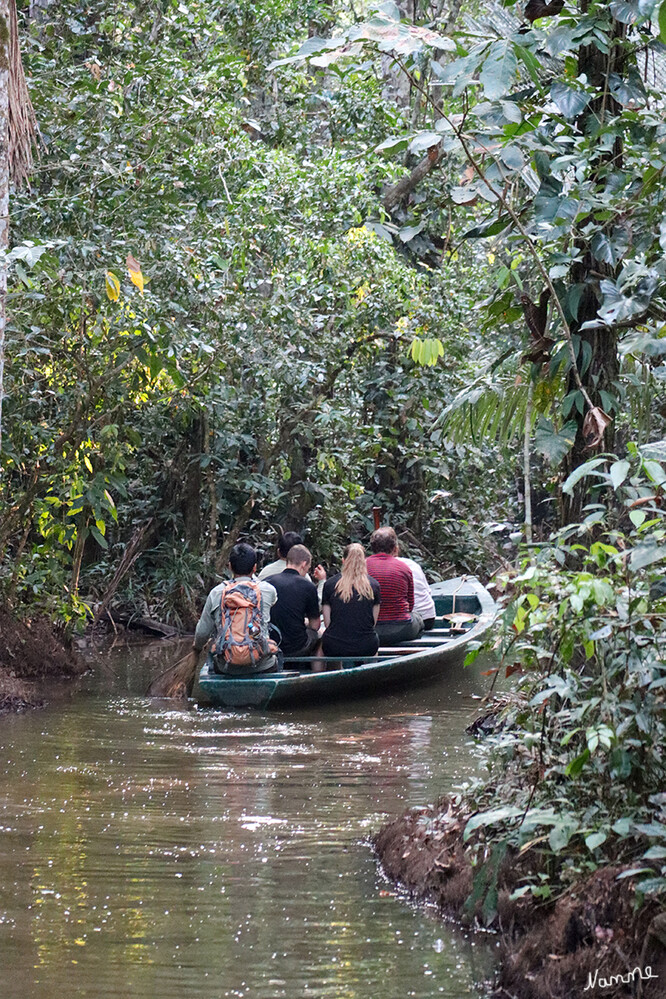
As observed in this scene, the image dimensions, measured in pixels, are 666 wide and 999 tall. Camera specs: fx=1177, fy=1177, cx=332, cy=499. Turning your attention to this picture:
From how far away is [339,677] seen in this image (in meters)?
9.55

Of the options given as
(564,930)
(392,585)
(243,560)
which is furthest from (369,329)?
(564,930)

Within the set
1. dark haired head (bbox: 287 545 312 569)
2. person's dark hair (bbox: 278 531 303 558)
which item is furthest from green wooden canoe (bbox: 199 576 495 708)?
person's dark hair (bbox: 278 531 303 558)

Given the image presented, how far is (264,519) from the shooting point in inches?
637

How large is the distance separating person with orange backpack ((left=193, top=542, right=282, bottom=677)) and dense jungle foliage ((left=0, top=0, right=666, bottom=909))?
156 centimetres

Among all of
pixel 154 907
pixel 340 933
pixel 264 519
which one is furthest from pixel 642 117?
pixel 264 519

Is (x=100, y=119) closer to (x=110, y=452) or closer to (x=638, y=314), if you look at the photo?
(x=110, y=452)

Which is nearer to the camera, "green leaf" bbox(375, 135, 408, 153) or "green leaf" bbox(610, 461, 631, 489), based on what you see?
"green leaf" bbox(610, 461, 631, 489)

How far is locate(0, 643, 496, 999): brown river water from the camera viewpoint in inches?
157

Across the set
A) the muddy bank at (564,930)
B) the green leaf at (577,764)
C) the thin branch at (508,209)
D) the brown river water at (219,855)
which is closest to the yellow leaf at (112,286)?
the brown river water at (219,855)

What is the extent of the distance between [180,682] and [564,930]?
6819 mm

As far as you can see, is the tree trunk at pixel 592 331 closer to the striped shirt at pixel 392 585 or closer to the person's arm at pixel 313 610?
the person's arm at pixel 313 610

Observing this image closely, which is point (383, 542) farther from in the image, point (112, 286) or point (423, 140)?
point (423, 140)

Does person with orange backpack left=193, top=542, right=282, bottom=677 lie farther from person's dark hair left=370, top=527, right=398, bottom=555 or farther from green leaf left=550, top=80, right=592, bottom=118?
green leaf left=550, top=80, right=592, bottom=118

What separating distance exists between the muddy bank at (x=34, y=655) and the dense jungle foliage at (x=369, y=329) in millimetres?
268
